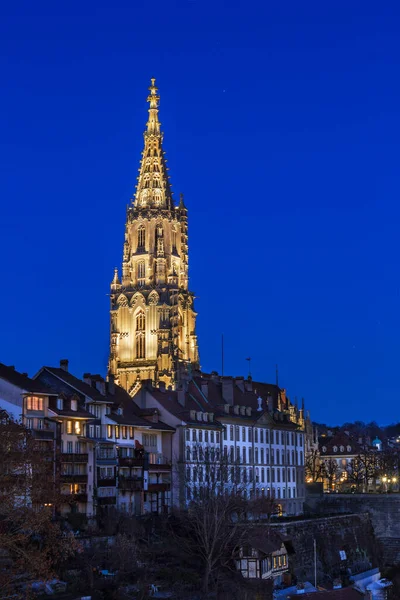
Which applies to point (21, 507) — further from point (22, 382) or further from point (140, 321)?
point (140, 321)

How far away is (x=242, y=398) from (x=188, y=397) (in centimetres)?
1515

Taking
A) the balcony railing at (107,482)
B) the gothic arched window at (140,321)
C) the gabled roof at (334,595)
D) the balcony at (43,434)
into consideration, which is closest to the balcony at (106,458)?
the balcony railing at (107,482)

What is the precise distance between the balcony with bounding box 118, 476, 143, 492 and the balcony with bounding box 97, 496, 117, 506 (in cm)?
191

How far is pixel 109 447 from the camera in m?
96.1

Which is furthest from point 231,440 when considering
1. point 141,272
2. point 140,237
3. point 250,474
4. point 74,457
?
point 140,237

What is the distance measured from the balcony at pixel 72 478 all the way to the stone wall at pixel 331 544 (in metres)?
19.4

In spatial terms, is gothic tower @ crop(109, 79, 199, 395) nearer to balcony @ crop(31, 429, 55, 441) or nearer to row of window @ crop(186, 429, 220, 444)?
row of window @ crop(186, 429, 220, 444)

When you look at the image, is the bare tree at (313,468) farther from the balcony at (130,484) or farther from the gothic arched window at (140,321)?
the balcony at (130,484)

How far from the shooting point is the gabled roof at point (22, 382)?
86.5m

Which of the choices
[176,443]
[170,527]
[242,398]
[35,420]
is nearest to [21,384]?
[35,420]

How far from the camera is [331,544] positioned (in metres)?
108

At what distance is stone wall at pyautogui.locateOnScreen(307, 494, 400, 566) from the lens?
124 m

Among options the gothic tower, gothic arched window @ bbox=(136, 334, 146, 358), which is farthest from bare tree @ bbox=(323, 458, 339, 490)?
gothic arched window @ bbox=(136, 334, 146, 358)

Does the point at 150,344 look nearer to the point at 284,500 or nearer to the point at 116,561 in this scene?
the point at 284,500
